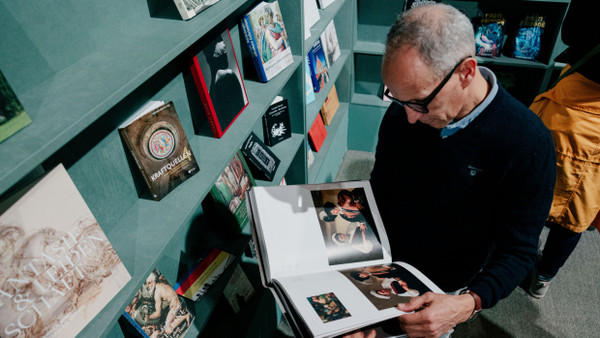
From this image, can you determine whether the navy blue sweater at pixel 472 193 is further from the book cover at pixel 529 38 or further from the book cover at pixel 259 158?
the book cover at pixel 529 38

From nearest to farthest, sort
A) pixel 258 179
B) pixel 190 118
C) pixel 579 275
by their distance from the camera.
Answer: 1. pixel 190 118
2. pixel 258 179
3. pixel 579 275

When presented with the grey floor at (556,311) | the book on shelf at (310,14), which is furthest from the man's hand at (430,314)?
the book on shelf at (310,14)

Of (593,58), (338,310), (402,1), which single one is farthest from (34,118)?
(402,1)

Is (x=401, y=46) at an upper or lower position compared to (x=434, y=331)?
upper

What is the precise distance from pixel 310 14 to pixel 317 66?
1.10ft

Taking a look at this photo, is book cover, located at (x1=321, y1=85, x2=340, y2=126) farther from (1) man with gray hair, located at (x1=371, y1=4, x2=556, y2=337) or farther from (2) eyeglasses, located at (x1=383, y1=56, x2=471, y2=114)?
(2) eyeglasses, located at (x1=383, y1=56, x2=471, y2=114)

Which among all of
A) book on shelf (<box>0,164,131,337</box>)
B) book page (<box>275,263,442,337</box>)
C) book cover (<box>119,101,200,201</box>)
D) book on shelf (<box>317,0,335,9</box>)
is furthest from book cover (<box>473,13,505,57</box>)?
book on shelf (<box>0,164,131,337</box>)

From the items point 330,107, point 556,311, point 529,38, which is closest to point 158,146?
point 330,107

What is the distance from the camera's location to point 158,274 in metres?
1.07

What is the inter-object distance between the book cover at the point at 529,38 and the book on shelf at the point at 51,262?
2.84 m

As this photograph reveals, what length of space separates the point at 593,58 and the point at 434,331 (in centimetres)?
129

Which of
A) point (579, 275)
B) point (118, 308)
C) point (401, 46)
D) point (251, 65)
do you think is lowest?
point (579, 275)

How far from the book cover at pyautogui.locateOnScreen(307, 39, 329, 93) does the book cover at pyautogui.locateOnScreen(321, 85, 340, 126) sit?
32cm

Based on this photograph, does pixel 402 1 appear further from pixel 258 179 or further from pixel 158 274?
pixel 158 274
